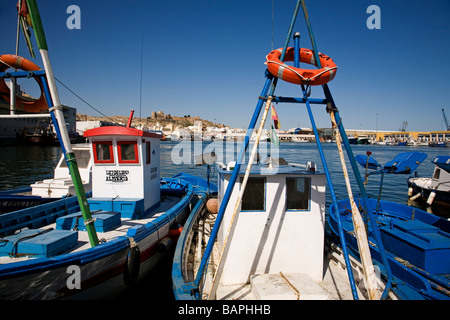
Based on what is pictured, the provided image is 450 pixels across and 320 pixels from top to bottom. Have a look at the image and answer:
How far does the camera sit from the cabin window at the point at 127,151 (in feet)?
28.2

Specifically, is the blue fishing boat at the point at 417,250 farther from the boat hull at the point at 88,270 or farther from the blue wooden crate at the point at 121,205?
the blue wooden crate at the point at 121,205

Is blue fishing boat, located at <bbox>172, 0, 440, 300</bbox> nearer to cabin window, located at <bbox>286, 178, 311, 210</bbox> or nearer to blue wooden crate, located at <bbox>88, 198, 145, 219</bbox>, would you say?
cabin window, located at <bbox>286, 178, 311, 210</bbox>

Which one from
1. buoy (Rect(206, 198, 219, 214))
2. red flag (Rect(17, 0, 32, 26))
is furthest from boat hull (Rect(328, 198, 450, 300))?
red flag (Rect(17, 0, 32, 26))

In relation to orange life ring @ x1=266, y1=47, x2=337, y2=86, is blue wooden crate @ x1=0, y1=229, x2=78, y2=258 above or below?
below

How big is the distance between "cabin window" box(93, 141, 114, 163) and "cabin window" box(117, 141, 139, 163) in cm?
33

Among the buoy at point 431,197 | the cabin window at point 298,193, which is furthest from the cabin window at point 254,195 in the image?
the buoy at point 431,197

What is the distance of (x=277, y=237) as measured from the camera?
567cm

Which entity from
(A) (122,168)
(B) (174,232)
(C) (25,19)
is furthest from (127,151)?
(C) (25,19)

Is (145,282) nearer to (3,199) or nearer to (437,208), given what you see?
(3,199)

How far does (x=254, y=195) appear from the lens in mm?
5664

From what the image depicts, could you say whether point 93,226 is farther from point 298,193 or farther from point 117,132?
point 298,193

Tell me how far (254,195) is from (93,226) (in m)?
3.87

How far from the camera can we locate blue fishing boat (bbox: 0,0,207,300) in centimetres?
466

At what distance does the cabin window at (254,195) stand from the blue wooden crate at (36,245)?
427 cm
